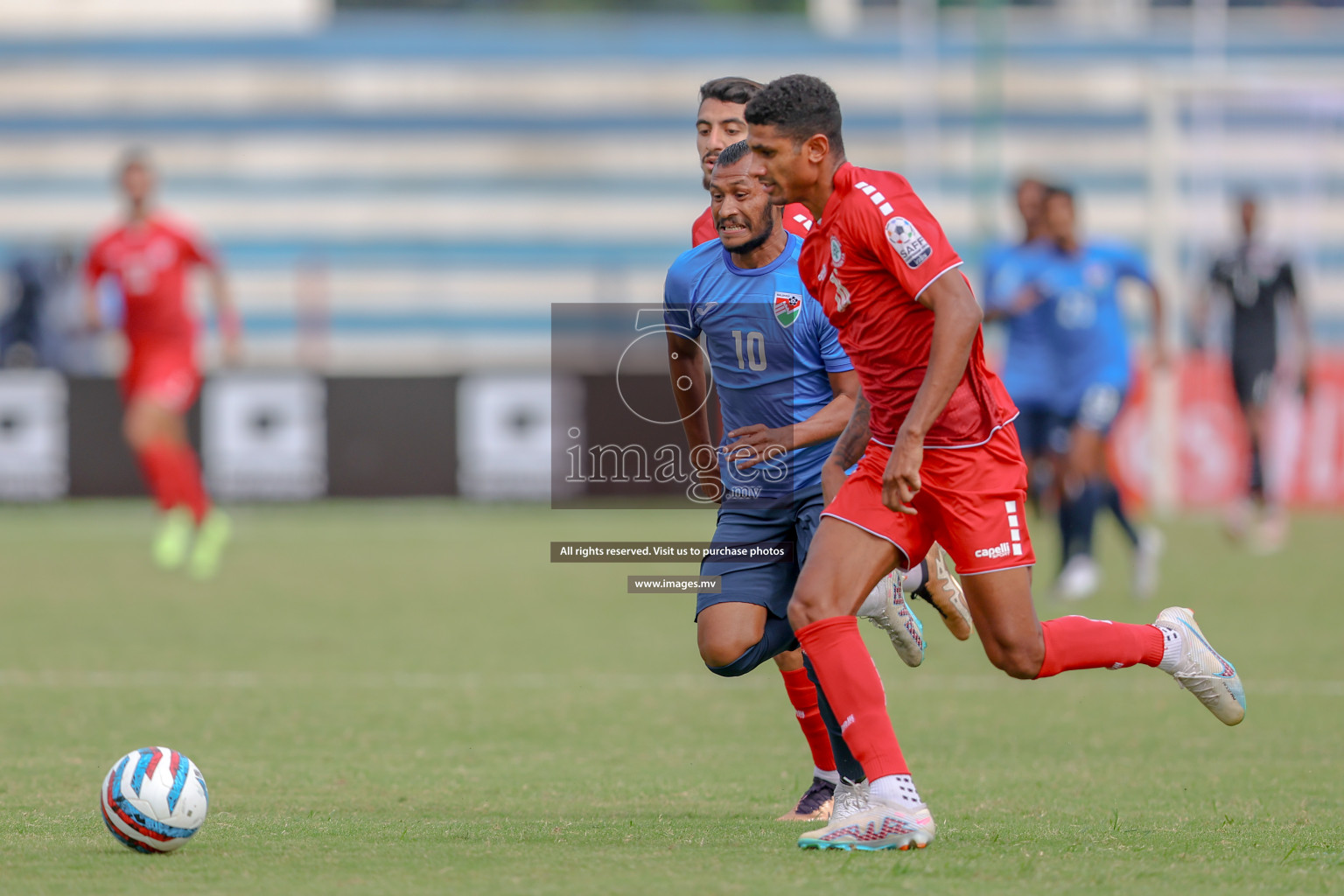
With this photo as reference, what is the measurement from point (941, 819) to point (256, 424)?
43.1ft

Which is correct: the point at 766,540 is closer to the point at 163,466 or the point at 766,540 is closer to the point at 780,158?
the point at 780,158

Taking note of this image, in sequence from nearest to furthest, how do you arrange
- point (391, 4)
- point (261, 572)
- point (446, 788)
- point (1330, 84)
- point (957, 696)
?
point (446, 788) → point (957, 696) → point (261, 572) → point (1330, 84) → point (391, 4)

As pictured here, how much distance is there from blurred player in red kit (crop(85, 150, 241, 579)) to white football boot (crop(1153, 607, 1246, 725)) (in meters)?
8.79

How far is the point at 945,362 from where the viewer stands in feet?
14.8

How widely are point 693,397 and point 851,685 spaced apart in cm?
130

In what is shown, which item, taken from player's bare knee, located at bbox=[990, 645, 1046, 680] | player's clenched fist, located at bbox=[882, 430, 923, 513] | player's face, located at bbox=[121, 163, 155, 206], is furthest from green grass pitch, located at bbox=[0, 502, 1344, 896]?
player's face, located at bbox=[121, 163, 155, 206]

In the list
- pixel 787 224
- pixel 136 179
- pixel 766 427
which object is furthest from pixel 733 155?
pixel 136 179

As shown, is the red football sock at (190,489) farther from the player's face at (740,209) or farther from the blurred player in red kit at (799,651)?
the player's face at (740,209)

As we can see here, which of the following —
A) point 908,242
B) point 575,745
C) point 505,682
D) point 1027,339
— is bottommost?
point 505,682

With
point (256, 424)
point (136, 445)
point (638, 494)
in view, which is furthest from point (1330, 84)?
point (136, 445)

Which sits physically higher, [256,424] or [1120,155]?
[1120,155]

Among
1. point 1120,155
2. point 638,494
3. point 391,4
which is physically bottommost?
point 638,494

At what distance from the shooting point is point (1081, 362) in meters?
11.0

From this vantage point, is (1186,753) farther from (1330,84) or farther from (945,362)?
(1330,84)
